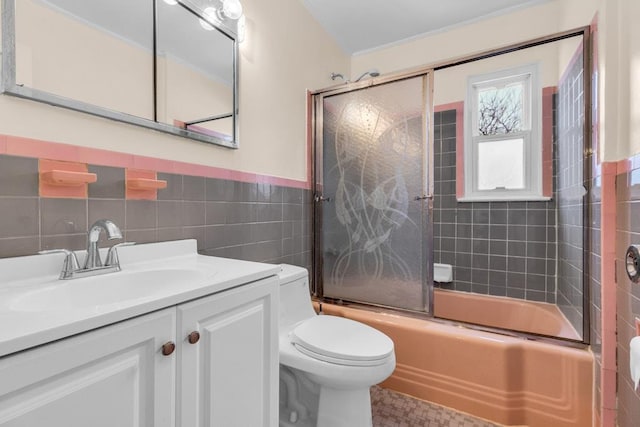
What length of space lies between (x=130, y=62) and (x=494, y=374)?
2.16 meters

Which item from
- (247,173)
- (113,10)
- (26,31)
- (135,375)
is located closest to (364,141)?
(247,173)

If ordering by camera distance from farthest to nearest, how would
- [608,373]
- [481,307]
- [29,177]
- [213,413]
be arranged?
1. [481,307]
2. [608,373]
3. [29,177]
4. [213,413]

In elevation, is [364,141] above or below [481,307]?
above

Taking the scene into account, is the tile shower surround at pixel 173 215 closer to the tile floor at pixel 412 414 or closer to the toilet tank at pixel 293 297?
the toilet tank at pixel 293 297

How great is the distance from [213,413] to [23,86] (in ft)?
3.63

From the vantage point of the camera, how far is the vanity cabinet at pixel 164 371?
0.51 metres

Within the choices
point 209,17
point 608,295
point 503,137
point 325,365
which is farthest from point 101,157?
point 503,137

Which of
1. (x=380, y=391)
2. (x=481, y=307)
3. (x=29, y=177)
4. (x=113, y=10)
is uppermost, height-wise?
(x=113, y=10)

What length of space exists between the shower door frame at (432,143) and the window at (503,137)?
2.64 ft

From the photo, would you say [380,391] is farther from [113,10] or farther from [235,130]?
[113,10]

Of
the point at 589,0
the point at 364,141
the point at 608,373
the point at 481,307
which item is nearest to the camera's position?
the point at 608,373

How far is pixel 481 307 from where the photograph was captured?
95.7 inches

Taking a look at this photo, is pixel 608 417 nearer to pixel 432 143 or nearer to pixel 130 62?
pixel 432 143

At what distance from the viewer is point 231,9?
1.51 metres
